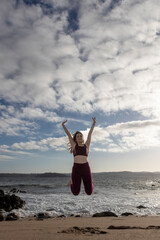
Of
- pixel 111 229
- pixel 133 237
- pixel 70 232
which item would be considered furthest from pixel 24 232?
pixel 133 237

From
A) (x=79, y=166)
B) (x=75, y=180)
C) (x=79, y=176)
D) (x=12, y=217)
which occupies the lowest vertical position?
(x=12, y=217)

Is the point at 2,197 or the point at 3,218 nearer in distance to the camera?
the point at 3,218

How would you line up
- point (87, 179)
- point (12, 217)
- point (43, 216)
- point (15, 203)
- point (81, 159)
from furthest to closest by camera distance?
point (15, 203) < point (43, 216) < point (12, 217) < point (81, 159) < point (87, 179)

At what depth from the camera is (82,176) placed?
607 centimetres

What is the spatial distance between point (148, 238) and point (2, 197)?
1602cm

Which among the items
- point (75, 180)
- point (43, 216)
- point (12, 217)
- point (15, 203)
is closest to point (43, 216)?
point (43, 216)

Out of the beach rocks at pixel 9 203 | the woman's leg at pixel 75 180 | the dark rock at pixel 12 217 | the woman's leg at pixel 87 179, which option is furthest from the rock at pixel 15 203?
the woman's leg at pixel 87 179

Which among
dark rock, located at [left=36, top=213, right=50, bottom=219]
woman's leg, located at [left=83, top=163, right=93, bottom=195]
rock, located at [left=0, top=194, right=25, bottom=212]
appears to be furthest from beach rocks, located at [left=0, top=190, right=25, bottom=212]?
woman's leg, located at [left=83, top=163, right=93, bottom=195]

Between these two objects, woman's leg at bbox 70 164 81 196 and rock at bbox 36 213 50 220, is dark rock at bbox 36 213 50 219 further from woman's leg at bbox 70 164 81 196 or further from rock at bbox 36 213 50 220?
woman's leg at bbox 70 164 81 196

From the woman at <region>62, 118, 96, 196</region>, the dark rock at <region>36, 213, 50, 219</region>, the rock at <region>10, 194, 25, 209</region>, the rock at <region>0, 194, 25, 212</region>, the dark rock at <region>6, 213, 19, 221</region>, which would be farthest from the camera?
the rock at <region>10, 194, 25, 209</region>

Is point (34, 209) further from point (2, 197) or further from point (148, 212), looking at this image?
point (148, 212)

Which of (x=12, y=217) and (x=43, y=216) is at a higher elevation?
(x=12, y=217)

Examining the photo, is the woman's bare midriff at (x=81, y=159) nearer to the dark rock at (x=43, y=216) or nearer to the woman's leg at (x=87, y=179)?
the woman's leg at (x=87, y=179)

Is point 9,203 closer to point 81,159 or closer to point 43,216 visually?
point 43,216
